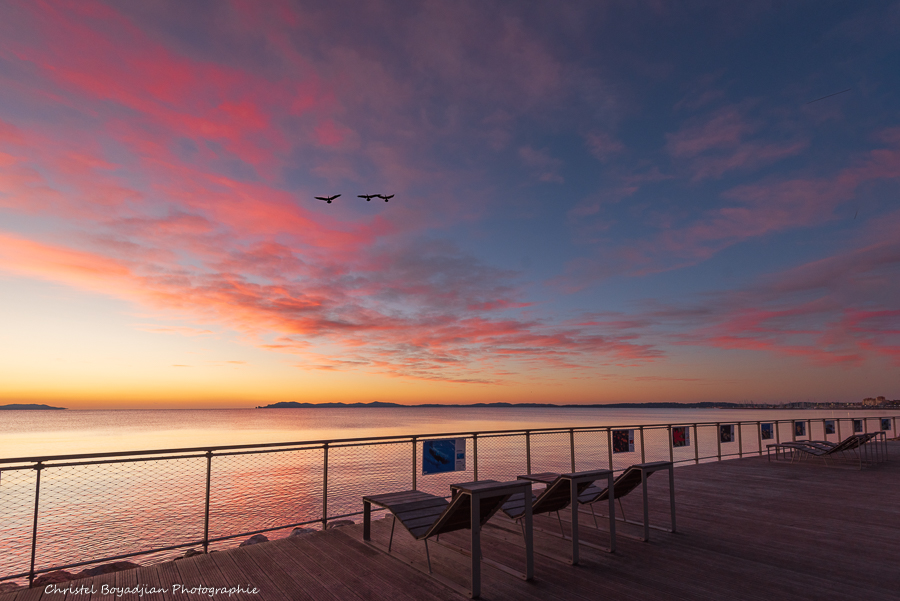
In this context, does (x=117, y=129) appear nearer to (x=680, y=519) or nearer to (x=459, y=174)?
(x=459, y=174)

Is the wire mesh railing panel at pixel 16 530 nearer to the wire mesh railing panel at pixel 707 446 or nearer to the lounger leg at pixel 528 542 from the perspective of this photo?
the lounger leg at pixel 528 542

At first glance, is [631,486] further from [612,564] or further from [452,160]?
[452,160]

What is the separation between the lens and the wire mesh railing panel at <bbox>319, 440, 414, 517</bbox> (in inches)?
821

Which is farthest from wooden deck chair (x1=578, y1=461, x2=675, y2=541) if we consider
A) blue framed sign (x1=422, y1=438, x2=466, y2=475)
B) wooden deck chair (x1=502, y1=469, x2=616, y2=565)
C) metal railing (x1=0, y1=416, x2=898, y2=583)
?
blue framed sign (x1=422, y1=438, x2=466, y2=475)

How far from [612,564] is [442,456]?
3031 mm

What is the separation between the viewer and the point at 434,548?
5277 mm

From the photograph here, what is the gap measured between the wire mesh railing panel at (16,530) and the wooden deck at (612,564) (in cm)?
602

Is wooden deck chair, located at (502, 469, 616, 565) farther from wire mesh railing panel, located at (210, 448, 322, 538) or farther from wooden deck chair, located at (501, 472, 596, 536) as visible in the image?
wire mesh railing panel, located at (210, 448, 322, 538)

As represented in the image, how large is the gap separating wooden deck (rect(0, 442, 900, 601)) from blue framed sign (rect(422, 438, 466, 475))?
3.47ft

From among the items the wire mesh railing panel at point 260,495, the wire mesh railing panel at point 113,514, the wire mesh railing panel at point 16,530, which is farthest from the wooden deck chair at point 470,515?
the wire mesh railing panel at point 113,514

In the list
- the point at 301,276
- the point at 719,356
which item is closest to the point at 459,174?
the point at 301,276

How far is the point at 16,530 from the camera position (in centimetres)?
1571

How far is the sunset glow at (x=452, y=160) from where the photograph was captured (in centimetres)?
1043

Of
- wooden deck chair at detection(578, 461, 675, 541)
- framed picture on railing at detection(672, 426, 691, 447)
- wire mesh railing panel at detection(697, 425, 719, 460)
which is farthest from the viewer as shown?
wire mesh railing panel at detection(697, 425, 719, 460)
